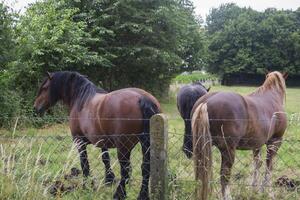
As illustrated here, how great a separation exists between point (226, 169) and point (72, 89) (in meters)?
2.70

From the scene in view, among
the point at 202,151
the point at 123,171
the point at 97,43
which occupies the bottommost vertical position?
the point at 123,171

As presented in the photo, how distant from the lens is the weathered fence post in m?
3.89

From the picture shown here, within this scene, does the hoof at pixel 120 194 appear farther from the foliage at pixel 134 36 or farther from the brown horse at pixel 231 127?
the foliage at pixel 134 36

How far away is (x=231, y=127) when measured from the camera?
5.10 meters

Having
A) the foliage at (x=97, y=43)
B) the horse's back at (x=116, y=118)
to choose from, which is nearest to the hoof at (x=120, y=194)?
the horse's back at (x=116, y=118)

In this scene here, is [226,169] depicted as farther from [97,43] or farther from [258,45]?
[258,45]

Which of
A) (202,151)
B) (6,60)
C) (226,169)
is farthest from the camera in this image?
(6,60)

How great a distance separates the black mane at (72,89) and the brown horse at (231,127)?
1.74 metres

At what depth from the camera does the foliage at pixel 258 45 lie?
1851 inches

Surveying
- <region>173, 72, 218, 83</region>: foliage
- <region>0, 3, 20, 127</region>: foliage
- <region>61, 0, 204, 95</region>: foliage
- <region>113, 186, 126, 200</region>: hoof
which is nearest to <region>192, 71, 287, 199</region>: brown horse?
<region>113, 186, 126, 200</region>: hoof

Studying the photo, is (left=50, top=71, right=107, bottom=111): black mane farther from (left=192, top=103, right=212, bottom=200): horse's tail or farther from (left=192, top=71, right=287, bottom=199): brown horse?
(left=192, top=103, right=212, bottom=200): horse's tail

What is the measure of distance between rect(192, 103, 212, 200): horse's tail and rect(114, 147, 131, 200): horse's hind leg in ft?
3.88

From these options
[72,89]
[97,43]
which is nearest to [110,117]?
[72,89]

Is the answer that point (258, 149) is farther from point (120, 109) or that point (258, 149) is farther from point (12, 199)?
point (12, 199)
